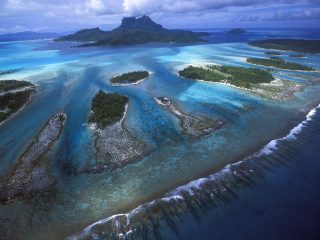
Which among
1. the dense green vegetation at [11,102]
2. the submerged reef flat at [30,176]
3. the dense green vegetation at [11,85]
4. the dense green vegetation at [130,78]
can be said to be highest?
the submerged reef flat at [30,176]

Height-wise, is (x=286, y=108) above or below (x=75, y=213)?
below

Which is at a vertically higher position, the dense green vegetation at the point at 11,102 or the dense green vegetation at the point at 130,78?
the dense green vegetation at the point at 11,102

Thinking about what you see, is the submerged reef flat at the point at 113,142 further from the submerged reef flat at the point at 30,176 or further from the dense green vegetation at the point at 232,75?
the dense green vegetation at the point at 232,75

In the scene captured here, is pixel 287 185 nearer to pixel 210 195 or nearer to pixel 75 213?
pixel 210 195

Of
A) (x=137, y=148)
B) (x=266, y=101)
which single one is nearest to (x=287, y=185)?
(x=137, y=148)

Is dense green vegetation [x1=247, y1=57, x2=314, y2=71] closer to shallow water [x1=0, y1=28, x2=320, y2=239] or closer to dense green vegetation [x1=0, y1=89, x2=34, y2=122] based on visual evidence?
shallow water [x1=0, y1=28, x2=320, y2=239]

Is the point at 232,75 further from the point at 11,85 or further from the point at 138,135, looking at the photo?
the point at 11,85

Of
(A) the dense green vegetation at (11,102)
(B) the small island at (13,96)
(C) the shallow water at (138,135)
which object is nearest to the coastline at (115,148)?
(C) the shallow water at (138,135)
